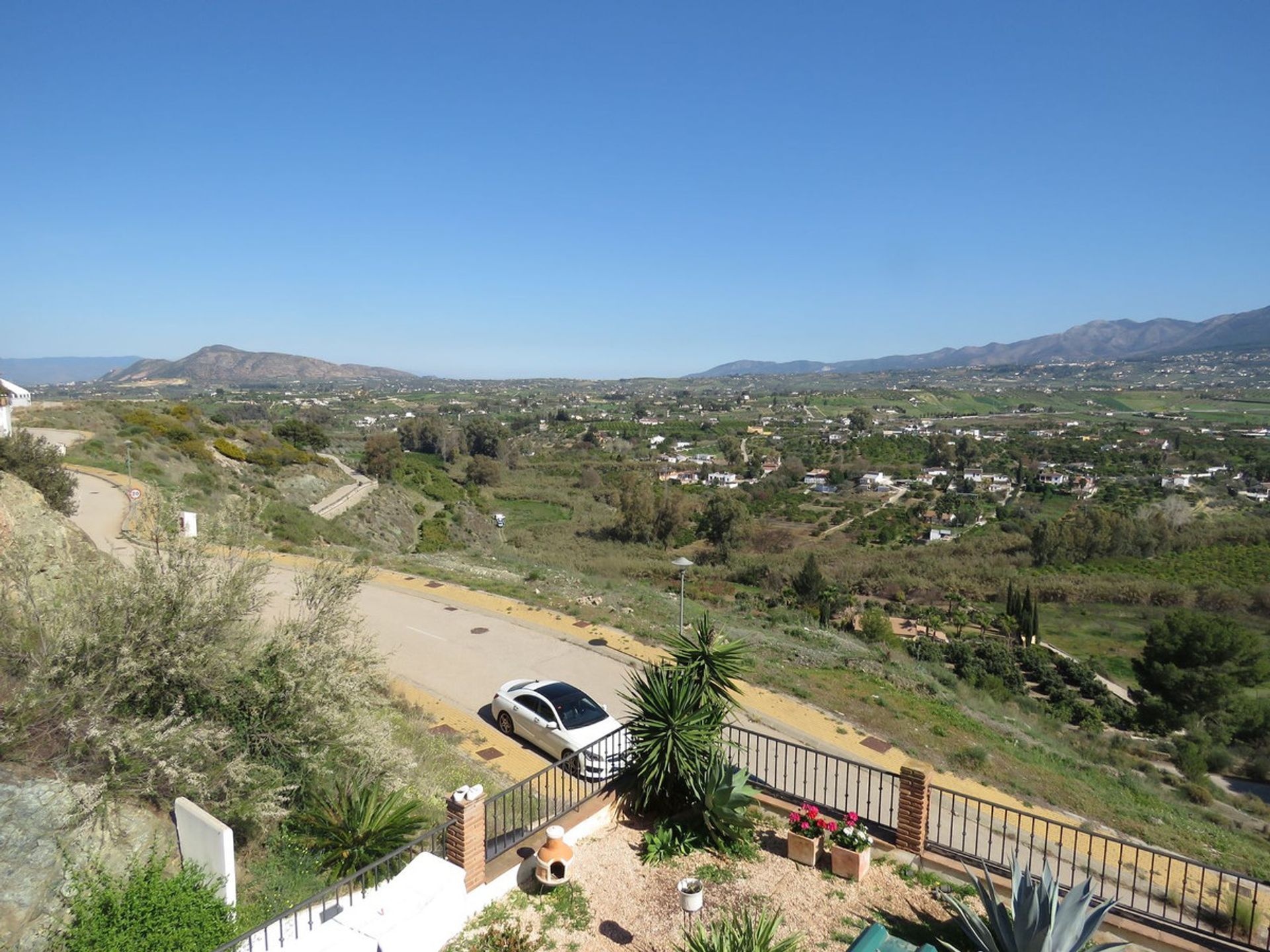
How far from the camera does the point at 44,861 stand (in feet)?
20.1

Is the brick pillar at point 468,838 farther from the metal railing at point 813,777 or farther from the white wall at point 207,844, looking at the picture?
the metal railing at point 813,777

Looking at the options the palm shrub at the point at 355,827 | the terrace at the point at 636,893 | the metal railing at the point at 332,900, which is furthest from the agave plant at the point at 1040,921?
the palm shrub at the point at 355,827

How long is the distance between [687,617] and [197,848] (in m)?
15.9

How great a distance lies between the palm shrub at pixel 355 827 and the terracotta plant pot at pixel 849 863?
484 cm

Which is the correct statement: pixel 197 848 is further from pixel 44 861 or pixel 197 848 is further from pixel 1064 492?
pixel 1064 492

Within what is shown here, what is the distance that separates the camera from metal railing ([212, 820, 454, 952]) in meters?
5.87

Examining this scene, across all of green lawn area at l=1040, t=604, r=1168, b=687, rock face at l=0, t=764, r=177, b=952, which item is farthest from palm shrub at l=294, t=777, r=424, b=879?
green lawn area at l=1040, t=604, r=1168, b=687

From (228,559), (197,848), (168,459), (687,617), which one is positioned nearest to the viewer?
(197,848)

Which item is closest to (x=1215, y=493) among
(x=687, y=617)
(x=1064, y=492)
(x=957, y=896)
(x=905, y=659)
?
(x=1064, y=492)

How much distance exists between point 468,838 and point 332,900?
1.44 m

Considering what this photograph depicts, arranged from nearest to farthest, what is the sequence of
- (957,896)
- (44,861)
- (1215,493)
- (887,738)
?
(44,861)
(957,896)
(887,738)
(1215,493)

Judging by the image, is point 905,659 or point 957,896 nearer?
point 957,896

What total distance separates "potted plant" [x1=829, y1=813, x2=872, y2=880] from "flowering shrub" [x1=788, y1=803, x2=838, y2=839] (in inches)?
3.7

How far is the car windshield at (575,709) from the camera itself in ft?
39.3
